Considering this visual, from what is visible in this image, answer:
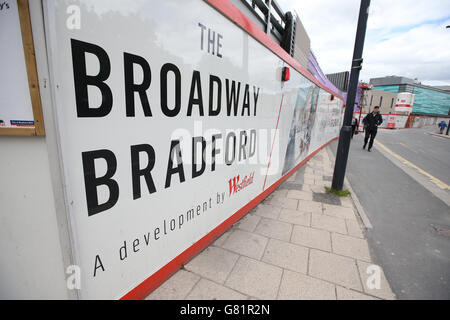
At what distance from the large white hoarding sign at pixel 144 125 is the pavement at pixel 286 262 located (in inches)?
12.1

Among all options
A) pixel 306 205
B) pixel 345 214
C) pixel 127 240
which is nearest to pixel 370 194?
pixel 345 214

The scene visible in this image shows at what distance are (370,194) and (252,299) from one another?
3.84 meters

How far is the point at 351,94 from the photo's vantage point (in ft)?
13.0

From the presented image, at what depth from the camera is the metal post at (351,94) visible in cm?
365

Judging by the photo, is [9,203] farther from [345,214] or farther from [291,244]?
[345,214]

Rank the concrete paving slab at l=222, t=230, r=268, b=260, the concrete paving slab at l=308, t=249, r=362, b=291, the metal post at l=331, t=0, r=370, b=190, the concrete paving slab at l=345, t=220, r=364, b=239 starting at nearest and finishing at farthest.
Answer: the concrete paving slab at l=308, t=249, r=362, b=291, the concrete paving slab at l=222, t=230, r=268, b=260, the concrete paving slab at l=345, t=220, r=364, b=239, the metal post at l=331, t=0, r=370, b=190

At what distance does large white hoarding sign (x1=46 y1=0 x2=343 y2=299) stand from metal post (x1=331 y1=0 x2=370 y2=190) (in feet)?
7.75

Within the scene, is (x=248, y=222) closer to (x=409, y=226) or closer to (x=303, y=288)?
(x=303, y=288)

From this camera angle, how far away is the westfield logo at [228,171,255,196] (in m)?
2.79

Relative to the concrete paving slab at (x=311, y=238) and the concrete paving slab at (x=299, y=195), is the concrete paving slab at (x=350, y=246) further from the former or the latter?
the concrete paving slab at (x=299, y=195)

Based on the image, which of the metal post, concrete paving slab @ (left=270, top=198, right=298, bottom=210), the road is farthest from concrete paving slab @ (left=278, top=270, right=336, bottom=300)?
the metal post

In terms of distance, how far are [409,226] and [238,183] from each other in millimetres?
2699

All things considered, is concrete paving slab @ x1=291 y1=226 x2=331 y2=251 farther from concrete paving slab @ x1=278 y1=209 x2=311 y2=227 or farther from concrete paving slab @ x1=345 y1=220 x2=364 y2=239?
concrete paving slab @ x1=345 y1=220 x2=364 y2=239

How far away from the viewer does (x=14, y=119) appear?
3.66 feet
